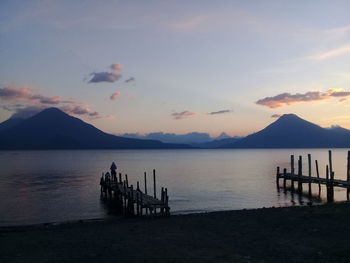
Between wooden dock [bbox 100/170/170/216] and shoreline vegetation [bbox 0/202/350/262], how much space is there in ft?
13.5

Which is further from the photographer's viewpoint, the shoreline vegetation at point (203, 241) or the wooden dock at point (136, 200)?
the wooden dock at point (136, 200)

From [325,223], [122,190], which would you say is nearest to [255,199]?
[122,190]

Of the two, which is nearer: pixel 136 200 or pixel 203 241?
pixel 203 241

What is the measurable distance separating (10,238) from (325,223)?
15.9m

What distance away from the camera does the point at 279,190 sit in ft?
168

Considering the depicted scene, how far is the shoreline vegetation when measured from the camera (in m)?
14.0

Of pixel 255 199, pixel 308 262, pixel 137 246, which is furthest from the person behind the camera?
pixel 255 199

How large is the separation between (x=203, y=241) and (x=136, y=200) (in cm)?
1462

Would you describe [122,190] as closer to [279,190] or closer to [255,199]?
[255,199]

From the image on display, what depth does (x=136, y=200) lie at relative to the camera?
30.5 m

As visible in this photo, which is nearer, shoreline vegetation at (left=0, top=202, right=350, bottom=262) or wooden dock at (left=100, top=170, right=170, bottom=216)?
shoreline vegetation at (left=0, top=202, right=350, bottom=262)

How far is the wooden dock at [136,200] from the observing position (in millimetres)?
26703

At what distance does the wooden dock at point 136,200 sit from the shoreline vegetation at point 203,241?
4128 millimetres

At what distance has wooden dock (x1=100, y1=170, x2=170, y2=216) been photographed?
26.7m
